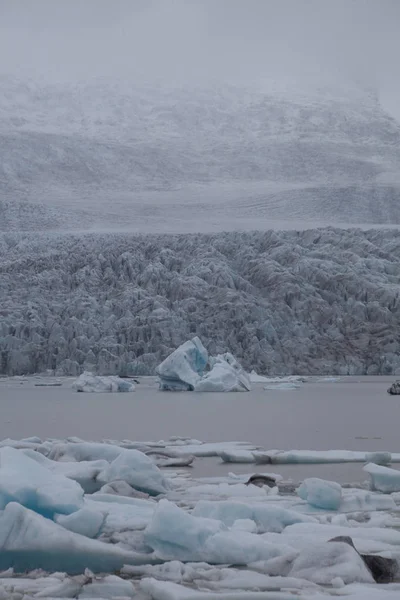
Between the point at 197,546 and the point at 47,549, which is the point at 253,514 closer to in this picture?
the point at 197,546

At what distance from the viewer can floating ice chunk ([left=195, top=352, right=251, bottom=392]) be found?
17266 mm

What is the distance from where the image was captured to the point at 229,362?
693 inches

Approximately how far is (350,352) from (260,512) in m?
18.4

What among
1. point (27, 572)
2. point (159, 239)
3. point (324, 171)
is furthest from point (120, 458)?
point (324, 171)

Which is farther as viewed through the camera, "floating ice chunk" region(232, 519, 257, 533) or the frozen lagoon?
"floating ice chunk" region(232, 519, 257, 533)

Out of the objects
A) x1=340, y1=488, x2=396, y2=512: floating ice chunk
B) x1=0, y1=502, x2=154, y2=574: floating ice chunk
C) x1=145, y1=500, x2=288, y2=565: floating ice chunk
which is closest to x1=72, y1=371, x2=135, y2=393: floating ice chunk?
x1=340, y1=488, x2=396, y2=512: floating ice chunk

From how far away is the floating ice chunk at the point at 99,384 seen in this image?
17.5 m

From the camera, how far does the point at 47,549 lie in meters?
3.49

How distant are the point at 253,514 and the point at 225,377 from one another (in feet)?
43.9

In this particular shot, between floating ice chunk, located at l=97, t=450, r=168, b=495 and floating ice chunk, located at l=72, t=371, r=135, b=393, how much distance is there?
1256cm

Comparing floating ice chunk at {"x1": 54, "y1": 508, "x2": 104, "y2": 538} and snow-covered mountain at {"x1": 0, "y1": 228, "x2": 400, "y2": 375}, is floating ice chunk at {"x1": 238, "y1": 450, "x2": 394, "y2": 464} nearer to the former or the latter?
floating ice chunk at {"x1": 54, "y1": 508, "x2": 104, "y2": 538}

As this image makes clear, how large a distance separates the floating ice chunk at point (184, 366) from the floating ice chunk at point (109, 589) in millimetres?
13685

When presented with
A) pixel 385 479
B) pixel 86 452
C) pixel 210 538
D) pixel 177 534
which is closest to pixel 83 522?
pixel 177 534

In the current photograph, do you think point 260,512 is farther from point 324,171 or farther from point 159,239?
point 324,171
